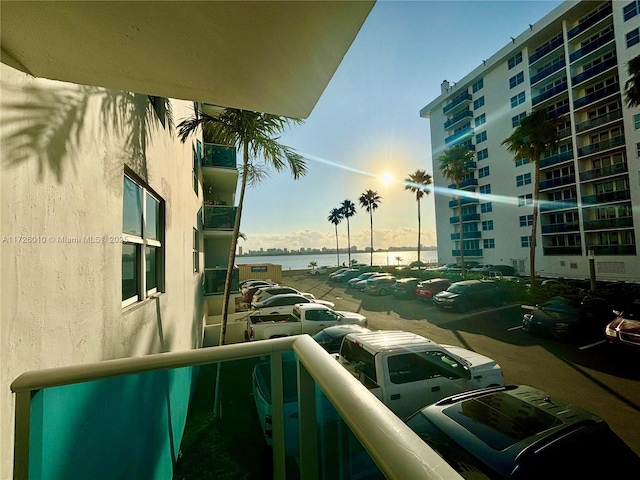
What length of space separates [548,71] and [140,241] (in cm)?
4017

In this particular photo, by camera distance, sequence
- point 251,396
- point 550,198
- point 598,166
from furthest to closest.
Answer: point 550,198 < point 598,166 < point 251,396

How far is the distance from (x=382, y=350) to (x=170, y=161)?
15.2ft

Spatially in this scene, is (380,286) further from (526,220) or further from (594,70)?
(594,70)

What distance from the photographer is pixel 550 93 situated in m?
29.1

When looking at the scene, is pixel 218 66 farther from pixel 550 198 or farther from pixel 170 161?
pixel 550 198

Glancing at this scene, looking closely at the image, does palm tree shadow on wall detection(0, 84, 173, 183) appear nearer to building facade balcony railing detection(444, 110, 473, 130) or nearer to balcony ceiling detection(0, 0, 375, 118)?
balcony ceiling detection(0, 0, 375, 118)

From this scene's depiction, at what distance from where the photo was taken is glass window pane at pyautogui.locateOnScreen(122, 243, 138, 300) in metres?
2.81

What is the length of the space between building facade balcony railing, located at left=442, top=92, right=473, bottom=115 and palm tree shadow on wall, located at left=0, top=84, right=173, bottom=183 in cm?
4484

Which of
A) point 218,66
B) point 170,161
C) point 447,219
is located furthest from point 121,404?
point 447,219

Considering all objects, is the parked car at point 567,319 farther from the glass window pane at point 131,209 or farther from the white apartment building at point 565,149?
the white apartment building at point 565,149

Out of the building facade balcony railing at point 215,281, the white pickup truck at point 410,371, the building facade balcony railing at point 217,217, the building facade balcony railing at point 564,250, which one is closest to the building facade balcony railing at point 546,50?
the building facade balcony railing at point 564,250

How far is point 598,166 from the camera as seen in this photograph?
26.0 meters

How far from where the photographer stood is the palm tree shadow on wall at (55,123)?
4.35 ft

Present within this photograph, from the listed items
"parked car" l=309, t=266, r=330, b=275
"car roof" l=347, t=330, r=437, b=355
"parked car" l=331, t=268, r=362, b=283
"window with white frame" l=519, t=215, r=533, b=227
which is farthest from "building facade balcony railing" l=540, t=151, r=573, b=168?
"car roof" l=347, t=330, r=437, b=355
